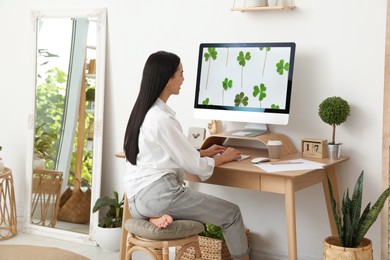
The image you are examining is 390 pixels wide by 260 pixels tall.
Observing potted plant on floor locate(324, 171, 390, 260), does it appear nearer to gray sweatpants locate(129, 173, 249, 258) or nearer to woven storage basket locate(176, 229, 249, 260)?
gray sweatpants locate(129, 173, 249, 258)

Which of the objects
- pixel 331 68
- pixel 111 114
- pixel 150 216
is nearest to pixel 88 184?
pixel 111 114

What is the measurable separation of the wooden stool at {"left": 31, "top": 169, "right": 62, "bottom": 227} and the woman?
1389 mm

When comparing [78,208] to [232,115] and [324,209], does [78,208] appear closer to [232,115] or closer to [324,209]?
[232,115]

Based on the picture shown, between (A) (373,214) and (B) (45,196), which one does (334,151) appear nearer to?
(A) (373,214)

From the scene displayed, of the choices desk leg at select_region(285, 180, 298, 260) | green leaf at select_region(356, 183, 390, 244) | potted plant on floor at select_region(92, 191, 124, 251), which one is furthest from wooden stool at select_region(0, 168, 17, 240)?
green leaf at select_region(356, 183, 390, 244)

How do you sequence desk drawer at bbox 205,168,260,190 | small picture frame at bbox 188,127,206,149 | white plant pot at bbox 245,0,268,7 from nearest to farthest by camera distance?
desk drawer at bbox 205,168,260,190 < white plant pot at bbox 245,0,268,7 < small picture frame at bbox 188,127,206,149

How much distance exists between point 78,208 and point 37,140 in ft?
1.90

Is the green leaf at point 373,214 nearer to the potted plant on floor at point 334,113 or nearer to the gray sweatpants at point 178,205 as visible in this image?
the potted plant on floor at point 334,113

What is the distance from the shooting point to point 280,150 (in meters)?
3.60

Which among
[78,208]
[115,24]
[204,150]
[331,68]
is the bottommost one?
[78,208]

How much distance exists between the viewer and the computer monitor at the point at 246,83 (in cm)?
367

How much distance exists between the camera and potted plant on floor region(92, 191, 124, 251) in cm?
425

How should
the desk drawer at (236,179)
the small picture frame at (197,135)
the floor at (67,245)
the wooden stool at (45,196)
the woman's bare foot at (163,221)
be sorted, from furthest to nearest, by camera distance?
1. the wooden stool at (45,196)
2. the floor at (67,245)
3. the small picture frame at (197,135)
4. the desk drawer at (236,179)
5. the woman's bare foot at (163,221)

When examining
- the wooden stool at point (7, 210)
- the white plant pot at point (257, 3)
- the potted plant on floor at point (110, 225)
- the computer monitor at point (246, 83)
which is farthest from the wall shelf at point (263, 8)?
the wooden stool at point (7, 210)
